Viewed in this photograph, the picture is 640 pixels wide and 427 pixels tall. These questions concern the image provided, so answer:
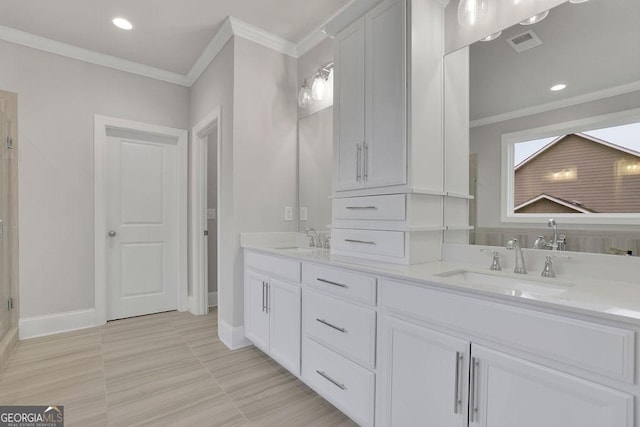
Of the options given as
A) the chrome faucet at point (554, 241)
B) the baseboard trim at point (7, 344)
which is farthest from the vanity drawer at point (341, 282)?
the baseboard trim at point (7, 344)

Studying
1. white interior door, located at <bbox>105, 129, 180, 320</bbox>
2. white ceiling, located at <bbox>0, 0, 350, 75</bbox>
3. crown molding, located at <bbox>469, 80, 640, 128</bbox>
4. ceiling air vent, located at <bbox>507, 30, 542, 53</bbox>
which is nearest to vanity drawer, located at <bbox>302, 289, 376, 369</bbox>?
crown molding, located at <bbox>469, 80, 640, 128</bbox>

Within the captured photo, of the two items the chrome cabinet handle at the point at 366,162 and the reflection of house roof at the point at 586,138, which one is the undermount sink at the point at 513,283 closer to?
the reflection of house roof at the point at 586,138

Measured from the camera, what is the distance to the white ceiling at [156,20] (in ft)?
7.54

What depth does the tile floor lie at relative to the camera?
5.48 feet

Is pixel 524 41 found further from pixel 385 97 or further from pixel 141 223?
pixel 141 223

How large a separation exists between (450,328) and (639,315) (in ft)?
1.66

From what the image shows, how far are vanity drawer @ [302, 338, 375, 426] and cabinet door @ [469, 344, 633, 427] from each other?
506mm

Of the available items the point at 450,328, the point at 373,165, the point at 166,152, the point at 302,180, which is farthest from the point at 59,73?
the point at 450,328

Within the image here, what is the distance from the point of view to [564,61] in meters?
1.38

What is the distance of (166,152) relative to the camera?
3492mm

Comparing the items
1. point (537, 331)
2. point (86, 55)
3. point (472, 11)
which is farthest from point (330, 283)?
point (86, 55)

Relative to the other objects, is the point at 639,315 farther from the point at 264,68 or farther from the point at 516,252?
the point at 264,68

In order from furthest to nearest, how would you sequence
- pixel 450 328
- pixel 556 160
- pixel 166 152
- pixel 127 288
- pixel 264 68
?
1. pixel 166 152
2. pixel 127 288
3. pixel 264 68
4. pixel 556 160
5. pixel 450 328

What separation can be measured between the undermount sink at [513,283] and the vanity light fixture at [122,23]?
118 inches
